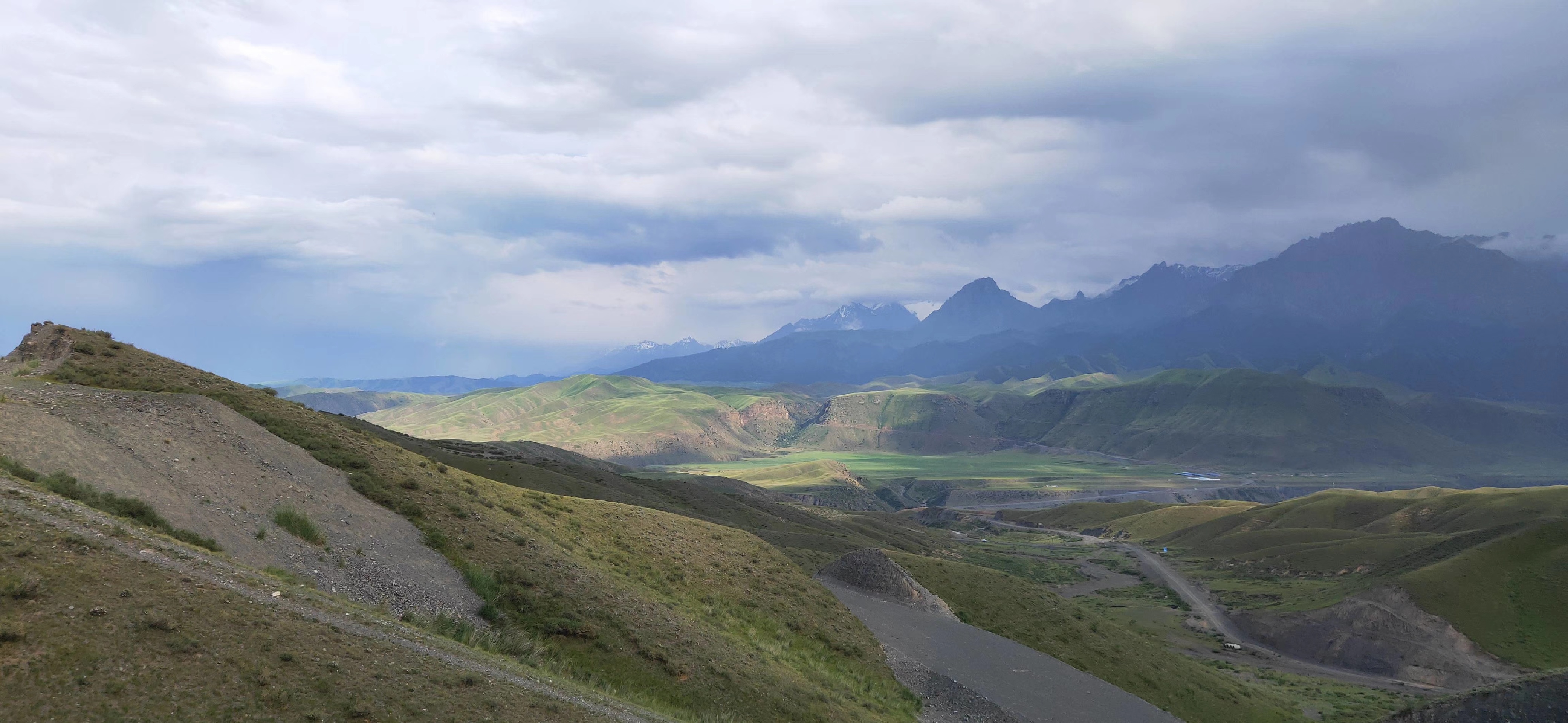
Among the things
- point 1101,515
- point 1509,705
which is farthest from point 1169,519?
point 1509,705

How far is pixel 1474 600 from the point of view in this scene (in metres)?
69.1

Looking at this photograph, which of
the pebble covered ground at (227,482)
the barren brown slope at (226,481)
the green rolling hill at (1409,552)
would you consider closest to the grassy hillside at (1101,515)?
the green rolling hill at (1409,552)

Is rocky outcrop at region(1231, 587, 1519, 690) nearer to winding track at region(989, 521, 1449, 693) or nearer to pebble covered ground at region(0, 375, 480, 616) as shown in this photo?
winding track at region(989, 521, 1449, 693)

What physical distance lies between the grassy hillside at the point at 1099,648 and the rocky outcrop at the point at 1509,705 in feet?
40.8

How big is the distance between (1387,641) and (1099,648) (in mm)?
46470

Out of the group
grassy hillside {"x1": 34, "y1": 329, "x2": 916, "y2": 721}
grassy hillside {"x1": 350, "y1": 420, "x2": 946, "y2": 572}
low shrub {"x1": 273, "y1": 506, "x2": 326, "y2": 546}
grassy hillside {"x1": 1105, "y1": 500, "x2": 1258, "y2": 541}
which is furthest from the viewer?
grassy hillside {"x1": 1105, "y1": 500, "x2": 1258, "y2": 541}

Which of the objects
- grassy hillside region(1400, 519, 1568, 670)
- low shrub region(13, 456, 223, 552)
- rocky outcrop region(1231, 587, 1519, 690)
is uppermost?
low shrub region(13, 456, 223, 552)

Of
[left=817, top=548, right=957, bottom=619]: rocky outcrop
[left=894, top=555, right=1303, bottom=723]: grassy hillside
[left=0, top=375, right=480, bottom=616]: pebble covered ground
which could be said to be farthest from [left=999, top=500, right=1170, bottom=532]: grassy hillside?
[left=0, top=375, right=480, bottom=616]: pebble covered ground

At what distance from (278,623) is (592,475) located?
68938 millimetres

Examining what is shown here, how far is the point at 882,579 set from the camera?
4203cm

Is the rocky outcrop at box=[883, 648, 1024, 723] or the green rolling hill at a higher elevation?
the rocky outcrop at box=[883, 648, 1024, 723]

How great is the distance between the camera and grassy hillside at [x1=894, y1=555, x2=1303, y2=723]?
41.0 m

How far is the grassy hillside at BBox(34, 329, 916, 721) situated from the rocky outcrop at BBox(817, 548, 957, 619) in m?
5.03

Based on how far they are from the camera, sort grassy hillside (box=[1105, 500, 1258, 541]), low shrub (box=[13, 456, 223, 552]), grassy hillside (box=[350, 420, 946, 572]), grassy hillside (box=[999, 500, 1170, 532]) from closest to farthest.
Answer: low shrub (box=[13, 456, 223, 552]), grassy hillside (box=[350, 420, 946, 572]), grassy hillside (box=[1105, 500, 1258, 541]), grassy hillside (box=[999, 500, 1170, 532])
